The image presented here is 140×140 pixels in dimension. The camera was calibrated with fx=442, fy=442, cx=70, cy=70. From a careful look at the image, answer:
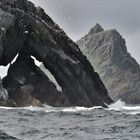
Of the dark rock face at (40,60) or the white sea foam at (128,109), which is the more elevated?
the dark rock face at (40,60)

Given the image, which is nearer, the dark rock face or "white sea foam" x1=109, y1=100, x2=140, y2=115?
"white sea foam" x1=109, y1=100, x2=140, y2=115

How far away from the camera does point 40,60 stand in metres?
106

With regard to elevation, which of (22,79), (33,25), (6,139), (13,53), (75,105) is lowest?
(6,139)

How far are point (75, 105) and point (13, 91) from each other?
608 inches

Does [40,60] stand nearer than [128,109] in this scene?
No

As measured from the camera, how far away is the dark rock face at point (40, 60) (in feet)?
320

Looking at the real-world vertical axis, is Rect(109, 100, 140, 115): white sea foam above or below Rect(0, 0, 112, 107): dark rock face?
below

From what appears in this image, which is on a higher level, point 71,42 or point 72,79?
point 71,42

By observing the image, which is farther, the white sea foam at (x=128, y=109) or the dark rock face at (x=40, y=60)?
the dark rock face at (x=40, y=60)

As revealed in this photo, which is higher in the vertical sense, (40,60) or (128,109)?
(40,60)

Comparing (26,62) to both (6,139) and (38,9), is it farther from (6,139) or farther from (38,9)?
(6,139)

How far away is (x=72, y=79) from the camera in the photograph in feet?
333

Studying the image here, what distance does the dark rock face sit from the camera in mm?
97500

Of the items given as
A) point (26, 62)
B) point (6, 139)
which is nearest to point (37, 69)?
point (26, 62)
